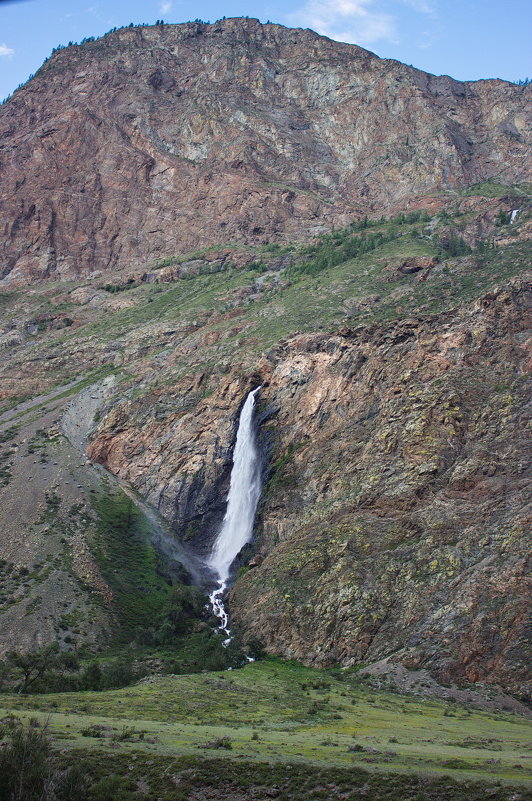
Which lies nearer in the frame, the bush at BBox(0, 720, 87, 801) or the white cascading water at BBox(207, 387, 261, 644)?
the bush at BBox(0, 720, 87, 801)

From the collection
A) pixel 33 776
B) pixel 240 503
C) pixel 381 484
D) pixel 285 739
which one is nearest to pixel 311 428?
pixel 240 503

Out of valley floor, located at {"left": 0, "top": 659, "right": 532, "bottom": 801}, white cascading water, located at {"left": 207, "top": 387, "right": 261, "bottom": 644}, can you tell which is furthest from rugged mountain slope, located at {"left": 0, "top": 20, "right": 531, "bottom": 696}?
valley floor, located at {"left": 0, "top": 659, "right": 532, "bottom": 801}

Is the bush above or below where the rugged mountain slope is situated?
below

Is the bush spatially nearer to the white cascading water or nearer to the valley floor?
the valley floor

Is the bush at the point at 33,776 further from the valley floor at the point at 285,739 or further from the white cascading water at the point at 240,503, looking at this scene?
the white cascading water at the point at 240,503

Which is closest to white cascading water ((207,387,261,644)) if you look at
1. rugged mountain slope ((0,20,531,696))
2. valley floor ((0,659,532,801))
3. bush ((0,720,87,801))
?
rugged mountain slope ((0,20,531,696))

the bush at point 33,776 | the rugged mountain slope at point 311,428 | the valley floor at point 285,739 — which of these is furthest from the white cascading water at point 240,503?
the bush at point 33,776

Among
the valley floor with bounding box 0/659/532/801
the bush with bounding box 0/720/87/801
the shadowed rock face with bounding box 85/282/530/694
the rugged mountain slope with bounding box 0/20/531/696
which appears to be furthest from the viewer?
the rugged mountain slope with bounding box 0/20/531/696

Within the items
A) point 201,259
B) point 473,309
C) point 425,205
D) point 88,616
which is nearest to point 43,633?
point 88,616

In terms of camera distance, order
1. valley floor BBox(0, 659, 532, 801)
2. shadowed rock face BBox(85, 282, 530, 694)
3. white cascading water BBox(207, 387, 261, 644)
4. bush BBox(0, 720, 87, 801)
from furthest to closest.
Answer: white cascading water BBox(207, 387, 261, 644)
shadowed rock face BBox(85, 282, 530, 694)
valley floor BBox(0, 659, 532, 801)
bush BBox(0, 720, 87, 801)
